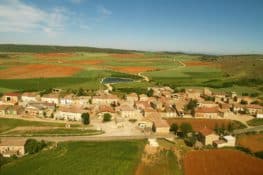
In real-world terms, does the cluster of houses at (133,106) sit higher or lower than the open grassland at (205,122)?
higher

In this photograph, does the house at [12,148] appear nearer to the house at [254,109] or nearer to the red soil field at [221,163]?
the red soil field at [221,163]

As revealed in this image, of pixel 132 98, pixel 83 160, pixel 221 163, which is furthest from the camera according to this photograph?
pixel 132 98

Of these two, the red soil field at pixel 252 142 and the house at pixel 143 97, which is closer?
the red soil field at pixel 252 142

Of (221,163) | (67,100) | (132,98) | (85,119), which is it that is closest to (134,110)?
(85,119)

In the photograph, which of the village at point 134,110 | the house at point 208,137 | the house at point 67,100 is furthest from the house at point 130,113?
the house at point 208,137

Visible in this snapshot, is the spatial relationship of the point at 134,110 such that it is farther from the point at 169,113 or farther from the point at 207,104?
the point at 207,104

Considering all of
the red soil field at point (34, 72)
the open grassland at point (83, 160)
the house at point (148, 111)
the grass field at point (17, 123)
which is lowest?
the grass field at point (17, 123)

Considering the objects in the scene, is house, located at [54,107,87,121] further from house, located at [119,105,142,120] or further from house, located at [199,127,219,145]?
house, located at [199,127,219,145]
